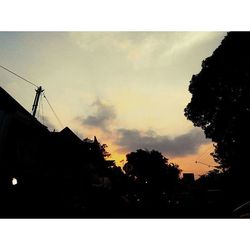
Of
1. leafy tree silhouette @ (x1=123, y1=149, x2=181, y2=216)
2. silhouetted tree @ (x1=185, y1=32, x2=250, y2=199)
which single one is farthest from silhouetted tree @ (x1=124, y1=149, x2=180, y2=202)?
silhouetted tree @ (x1=185, y1=32, x2=250, y2=199)

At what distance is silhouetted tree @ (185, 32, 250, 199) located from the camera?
21547 millimetres

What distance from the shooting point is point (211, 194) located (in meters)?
52.3

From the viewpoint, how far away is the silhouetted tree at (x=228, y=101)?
2155 centimetres

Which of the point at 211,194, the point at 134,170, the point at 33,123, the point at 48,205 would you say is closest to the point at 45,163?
the point at 48,205

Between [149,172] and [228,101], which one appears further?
[149,172]

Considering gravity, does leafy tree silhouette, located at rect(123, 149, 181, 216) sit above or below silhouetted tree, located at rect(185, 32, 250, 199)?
above

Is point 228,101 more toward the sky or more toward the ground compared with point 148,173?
more toward the ground

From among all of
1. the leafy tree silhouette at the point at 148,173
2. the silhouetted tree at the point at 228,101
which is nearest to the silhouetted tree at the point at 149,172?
the leafy tree silhouette at the point at 148,173

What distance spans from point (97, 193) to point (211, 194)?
2926 cm

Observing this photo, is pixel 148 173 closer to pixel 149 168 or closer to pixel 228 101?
pixel 149 168

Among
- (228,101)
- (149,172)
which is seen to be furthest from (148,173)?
(228,101)

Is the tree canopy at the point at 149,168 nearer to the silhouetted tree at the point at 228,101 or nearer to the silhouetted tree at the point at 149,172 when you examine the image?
the silhouetted tree at the point at 149,172

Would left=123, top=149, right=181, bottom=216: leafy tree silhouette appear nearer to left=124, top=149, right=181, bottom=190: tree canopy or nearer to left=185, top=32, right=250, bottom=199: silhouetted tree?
left=124, top=149, right=181, bottom=190: tree canopy

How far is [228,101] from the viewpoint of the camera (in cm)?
2336
